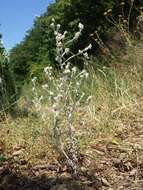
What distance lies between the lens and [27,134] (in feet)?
16.8

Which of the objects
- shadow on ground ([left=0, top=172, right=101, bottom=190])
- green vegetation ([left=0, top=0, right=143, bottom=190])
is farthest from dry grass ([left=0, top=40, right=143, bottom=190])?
shadow on ground ([left=0, top=172, right=101, bottom=190])

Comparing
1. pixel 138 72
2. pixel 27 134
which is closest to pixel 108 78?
pixel 138 72

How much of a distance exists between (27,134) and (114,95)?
5.44ft

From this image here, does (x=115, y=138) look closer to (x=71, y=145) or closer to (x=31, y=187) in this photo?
(x=71, y=145)

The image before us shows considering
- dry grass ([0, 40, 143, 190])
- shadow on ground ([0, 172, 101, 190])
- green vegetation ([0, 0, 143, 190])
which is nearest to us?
shadow on ground ([0, 172, 101, 190])

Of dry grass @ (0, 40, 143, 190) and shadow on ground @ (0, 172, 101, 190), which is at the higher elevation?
dry grass @ (0, 40, 143, 190)

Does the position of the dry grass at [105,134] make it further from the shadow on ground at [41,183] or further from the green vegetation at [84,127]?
the shadow on ground at [41,183]

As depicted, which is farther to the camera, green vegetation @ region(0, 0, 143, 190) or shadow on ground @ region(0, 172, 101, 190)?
green vegetation @ region(0, 0, 143, 190)

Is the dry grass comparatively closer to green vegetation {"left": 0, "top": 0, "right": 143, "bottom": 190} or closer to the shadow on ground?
green vegetation {"left": 0, "top": 0, "right": 143, "bottom": 190}

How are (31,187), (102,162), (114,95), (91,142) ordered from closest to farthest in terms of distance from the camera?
(31,187), (102,162), (91,142), (114,95)

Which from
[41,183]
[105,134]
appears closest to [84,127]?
[105,134]

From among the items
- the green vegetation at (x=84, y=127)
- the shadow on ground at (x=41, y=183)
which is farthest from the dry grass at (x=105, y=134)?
the shadow on ground at (x=41, y=183)

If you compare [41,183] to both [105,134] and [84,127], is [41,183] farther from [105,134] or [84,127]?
[84,127]

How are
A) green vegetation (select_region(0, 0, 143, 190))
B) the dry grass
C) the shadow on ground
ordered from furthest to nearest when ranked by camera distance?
1. the dry grass
2. green vegetation (select_region(0, 0, 143, 190))
3. the shadow on ground
